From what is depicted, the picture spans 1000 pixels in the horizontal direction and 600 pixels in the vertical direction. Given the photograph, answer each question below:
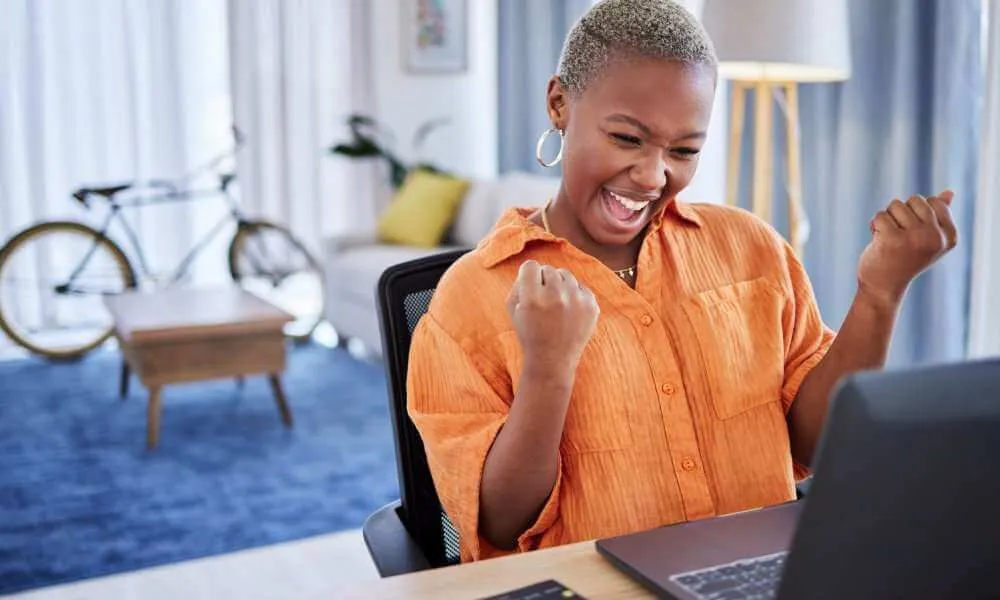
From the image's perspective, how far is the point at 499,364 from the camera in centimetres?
113

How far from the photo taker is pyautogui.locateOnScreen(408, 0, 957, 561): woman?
1.07 m

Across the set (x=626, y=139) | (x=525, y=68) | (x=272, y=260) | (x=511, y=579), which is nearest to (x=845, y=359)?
(x=626, y=139)

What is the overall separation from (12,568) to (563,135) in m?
2.05

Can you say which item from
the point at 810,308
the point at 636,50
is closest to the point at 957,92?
the point at 810,308

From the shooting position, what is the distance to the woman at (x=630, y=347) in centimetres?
107

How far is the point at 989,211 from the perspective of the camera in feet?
8.77

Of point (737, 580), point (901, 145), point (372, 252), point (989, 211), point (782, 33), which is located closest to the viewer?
point (737, 580)

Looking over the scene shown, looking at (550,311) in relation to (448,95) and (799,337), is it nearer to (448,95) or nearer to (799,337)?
(799,337)

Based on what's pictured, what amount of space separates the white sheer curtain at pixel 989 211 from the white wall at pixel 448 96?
369cm

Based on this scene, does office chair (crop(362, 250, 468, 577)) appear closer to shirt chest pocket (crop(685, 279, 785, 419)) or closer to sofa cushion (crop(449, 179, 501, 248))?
shirt chest pocket (crop(685, 279, 785, 419))

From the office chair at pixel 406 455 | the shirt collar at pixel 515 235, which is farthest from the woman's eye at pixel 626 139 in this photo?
the office chair at pixel 406 455

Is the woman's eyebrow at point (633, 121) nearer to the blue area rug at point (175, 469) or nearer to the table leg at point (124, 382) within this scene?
the blue area rug at point (175, 469)

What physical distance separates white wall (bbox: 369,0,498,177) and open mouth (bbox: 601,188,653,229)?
5.02 meters

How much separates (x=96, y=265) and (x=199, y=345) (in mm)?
1811
